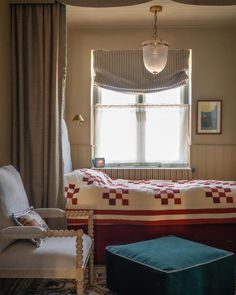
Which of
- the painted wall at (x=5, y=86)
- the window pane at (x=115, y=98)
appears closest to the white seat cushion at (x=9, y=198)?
the painted wall at (x=5, y=86)

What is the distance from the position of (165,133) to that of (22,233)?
A: 10.1ft

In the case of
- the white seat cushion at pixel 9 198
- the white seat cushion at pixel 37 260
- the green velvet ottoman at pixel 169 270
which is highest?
the white seat cushion at pixel 9 198

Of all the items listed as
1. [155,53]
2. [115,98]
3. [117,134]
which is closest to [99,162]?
[117,134]

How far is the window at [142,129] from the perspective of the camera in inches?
194

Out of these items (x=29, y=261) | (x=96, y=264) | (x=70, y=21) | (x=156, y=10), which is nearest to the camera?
(x=29, y=261)

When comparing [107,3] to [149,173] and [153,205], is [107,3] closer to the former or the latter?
[153,205]

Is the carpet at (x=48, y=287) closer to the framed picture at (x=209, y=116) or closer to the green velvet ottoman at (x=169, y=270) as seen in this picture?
the green velvet ottoman at (x=169, y=270)

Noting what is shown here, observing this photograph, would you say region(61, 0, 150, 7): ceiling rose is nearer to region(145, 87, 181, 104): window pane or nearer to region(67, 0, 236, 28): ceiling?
region(67, 0, 236, 28): ceiling

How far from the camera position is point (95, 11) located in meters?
4.19

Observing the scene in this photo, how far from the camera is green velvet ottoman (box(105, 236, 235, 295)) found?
229 cm

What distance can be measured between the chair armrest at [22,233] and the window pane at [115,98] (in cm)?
298

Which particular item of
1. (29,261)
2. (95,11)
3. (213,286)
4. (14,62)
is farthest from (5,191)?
(95,11)

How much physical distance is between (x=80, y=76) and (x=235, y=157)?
242cm

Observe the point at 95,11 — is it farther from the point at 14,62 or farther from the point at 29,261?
the point at 29,261
